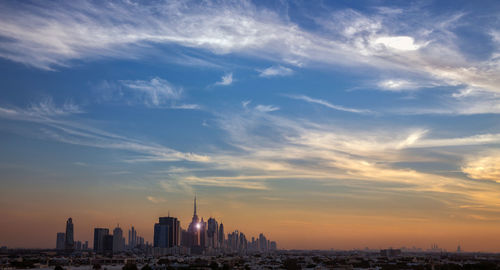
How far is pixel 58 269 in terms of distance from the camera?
642 feet

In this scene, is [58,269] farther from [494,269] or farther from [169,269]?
[494,269]

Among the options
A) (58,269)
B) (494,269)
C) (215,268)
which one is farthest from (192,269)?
(494,269)

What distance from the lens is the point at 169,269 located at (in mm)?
198125

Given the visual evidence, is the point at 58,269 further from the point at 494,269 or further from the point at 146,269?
the point at 494,269

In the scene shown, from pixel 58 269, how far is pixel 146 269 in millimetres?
41046

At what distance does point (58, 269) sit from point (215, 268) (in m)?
63.9

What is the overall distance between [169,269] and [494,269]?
133906 mm

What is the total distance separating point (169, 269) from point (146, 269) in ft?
56.9

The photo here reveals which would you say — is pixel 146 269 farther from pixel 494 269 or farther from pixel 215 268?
pixel 494 269

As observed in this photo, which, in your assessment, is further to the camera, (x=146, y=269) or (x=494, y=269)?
(x=494, y=269)

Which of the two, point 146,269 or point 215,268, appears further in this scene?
point 215,268

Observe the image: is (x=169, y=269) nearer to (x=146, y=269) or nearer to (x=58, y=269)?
(x=146, y=269)

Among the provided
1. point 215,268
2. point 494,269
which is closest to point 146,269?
point 215,268

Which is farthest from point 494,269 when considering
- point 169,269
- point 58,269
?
point 58,269
